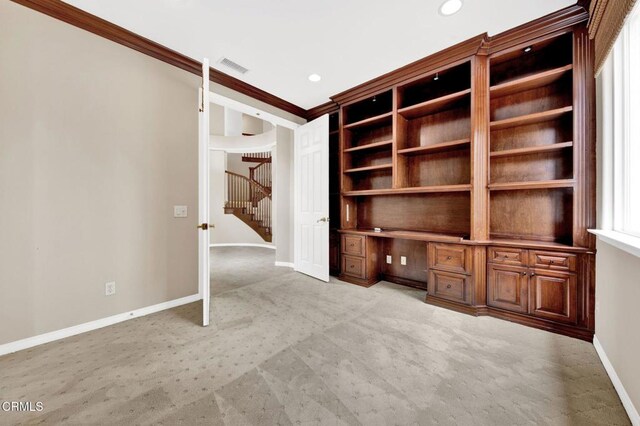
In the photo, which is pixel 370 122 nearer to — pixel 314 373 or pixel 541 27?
pixel 541 27

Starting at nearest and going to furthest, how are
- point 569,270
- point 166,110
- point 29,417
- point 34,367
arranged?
1. point 29,417
2. point 34,367
3. point 569,270
4. point 166,110

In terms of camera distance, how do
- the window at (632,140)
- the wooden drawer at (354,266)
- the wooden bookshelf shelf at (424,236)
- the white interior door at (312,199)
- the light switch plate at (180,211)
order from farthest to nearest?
the white interior door at (312,199) < the wooden drawer at (354,266) < the light switch plate at (180,211) < the wooden bookshelf shelf at (424,236) < the window at (632,140)

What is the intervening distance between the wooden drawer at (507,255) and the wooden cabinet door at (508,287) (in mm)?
51

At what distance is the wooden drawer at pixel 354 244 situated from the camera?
350 cm

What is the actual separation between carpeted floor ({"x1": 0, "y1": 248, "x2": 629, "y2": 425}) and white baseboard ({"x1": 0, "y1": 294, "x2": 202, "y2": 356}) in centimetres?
10

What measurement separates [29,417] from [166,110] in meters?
2.65

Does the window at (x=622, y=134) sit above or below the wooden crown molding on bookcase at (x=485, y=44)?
below

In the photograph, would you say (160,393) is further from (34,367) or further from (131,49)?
(131,49)

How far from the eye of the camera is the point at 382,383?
1.52 meters

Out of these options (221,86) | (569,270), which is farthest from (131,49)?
(569,270)

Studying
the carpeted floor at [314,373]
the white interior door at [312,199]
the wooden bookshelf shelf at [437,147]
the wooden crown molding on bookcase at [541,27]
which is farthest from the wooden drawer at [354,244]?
the wooden crown molding on bookcase at [541,27]

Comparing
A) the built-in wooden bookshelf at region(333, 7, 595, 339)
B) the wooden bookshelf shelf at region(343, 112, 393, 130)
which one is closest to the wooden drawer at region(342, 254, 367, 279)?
the built-in wooden bookshelf at region(333, 7, 595, 339)

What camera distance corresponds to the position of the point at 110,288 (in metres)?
2.32

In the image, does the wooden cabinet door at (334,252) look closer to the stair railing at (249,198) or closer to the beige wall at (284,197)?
the beige wall at (284,197)
